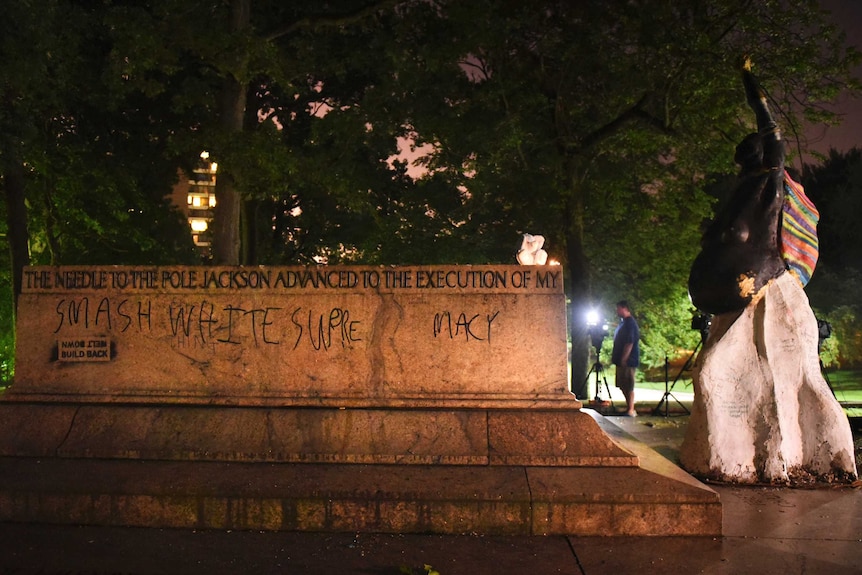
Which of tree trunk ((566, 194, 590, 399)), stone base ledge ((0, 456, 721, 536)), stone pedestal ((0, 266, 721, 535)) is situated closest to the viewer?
stone base ledge ((0, 456, 721, 536))

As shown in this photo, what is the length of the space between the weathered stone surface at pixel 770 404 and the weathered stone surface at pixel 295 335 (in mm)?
1755

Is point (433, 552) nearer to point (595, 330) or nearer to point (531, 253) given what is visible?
point (531, 253)

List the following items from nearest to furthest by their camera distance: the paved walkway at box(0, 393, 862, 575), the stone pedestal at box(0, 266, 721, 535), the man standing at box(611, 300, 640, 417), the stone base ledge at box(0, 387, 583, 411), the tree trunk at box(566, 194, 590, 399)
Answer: the paved walkway at box(0, 393, 862, 575) < the stone pedestal at box(0, 266, 721, 535) < the stone base ledge at box(0, 387, 583, 411) < the man standing at box(611, 300, 640, 417) < the tree trunk at box(566, 194, 590, 399)

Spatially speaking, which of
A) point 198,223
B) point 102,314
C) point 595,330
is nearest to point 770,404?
point 102,314

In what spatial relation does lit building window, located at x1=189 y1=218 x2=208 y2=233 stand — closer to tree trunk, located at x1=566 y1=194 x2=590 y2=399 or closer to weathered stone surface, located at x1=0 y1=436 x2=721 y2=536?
tree trunk, located at x1=566 y1=194 x2=590 y2=399

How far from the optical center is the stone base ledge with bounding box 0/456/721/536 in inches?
224

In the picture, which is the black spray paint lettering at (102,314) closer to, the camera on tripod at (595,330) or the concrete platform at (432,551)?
the concrete platform at (432,551)

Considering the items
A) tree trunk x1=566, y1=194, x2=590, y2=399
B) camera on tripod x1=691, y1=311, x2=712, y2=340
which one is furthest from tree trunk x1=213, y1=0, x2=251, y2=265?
camera on tripod x1=691, y1=311, x2=712, y2=340

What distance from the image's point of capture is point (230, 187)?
1533 cm

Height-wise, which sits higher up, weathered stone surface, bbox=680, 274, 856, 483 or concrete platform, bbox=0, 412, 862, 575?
weathered stone surface, bbox=680, 274, 856, 483

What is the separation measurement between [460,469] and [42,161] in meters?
15.2

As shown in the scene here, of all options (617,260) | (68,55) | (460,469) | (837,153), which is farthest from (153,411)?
(837,153)

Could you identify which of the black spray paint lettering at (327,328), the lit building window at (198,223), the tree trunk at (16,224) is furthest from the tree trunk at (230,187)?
the lit building window at (198,223)

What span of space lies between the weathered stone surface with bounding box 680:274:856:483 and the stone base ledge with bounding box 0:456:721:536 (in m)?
1.58
